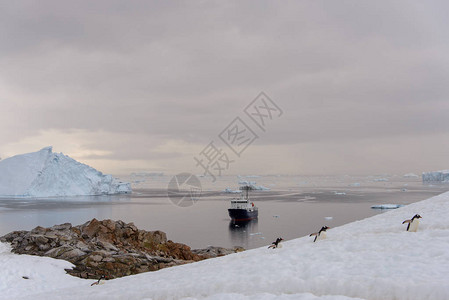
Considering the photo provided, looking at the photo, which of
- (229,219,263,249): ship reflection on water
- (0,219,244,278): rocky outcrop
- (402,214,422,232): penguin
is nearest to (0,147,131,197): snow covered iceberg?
(229,219,263,249): ship reflection on water

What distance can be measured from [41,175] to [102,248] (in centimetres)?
9357

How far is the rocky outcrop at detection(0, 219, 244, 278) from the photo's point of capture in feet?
63.9

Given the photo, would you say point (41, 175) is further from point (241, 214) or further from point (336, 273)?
point (336, 273)

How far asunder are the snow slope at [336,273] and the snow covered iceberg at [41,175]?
100916mm

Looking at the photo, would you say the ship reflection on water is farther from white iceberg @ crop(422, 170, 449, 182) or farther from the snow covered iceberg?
white iceberg @ crop(422, 170, 449, 182)

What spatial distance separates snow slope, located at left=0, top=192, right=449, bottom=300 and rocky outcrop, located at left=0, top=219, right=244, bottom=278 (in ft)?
19.9

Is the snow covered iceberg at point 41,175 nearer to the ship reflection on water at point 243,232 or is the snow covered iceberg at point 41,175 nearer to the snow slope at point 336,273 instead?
the ship reflection on water at point 243,232

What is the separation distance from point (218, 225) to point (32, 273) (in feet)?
161

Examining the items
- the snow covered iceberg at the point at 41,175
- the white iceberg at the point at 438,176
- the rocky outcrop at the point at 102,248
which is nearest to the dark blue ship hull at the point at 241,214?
the rocky outcrop at the point at 102,248

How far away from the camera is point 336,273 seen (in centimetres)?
850

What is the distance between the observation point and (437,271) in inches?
305

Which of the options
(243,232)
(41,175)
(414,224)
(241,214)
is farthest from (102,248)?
(41,175)

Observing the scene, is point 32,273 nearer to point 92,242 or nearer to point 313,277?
point 92,242

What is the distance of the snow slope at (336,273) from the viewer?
294 inches
